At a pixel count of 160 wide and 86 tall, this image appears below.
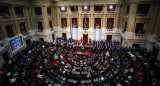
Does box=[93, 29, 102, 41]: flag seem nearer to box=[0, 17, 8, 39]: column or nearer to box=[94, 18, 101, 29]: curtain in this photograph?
box=[94, 18, 101, 29]: curtain

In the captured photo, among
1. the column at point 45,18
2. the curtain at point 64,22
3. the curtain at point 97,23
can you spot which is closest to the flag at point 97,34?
the curtain at point 97,23

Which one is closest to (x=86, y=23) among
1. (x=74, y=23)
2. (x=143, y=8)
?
(x=74, y=23)

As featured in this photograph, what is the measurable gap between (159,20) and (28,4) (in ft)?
91.8

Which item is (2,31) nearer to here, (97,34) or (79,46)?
(79,46)

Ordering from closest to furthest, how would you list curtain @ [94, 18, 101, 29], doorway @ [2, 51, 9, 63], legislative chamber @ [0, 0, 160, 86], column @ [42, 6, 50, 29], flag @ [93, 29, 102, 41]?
legislative chamber @ [0, 0, 160, 86] → doorway @ [2, 51, 9, 63] → column @ [42, 6, 50, 29] → curtain @ [94, 18, 101, 29] → flag @ [93, 29, 102, 41]

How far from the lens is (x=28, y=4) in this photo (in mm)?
21969

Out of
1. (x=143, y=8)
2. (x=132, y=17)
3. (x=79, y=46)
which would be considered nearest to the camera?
(x=143, y=8)

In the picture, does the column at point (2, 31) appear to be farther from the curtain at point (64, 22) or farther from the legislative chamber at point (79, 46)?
the curtain at point (64, 22)

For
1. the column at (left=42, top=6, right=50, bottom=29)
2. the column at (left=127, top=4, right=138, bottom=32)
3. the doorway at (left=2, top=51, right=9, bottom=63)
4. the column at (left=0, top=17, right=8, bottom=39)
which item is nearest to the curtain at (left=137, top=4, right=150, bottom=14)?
the column at (left=127, top=4, right=138, bottom=32)

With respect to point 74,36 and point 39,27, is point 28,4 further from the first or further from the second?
point 74,36

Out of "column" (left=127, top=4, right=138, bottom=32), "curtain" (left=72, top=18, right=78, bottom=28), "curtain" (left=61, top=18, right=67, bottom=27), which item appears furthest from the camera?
"curtain" (left=61, top=18, right=67, bottom=27)

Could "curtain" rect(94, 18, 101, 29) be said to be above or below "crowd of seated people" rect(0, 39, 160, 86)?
above

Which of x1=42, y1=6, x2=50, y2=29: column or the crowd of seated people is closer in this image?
the crowd of seated people

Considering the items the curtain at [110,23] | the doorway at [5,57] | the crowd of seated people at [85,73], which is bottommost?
the crowd of seated people at [85,73]
